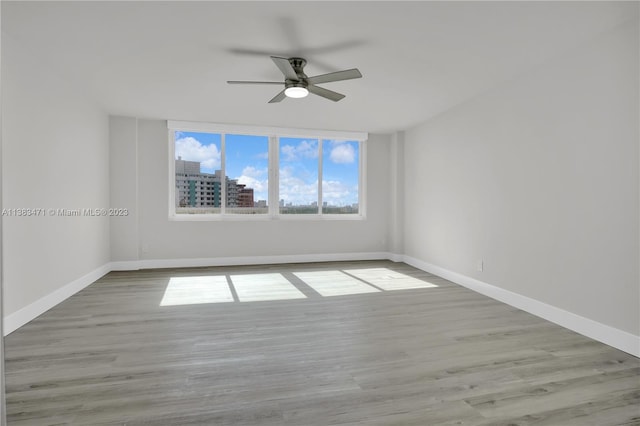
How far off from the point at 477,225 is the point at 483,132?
3.65ft

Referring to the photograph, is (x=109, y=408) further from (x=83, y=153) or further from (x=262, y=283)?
(x=83, y=153)

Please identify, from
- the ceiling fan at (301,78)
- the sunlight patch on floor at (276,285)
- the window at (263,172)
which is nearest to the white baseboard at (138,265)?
the window at (263,172)

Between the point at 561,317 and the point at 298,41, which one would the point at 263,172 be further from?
the point at 561,317

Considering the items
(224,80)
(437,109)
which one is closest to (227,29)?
(224,80)

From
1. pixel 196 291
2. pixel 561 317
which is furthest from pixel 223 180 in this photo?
pixel 561 317

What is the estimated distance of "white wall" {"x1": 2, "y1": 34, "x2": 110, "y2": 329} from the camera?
2.85 metres

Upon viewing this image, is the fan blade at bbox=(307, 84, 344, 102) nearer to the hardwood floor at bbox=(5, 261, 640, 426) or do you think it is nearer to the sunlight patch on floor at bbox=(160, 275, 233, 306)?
the hardwood floor at bbox=(5, 261, 640, 426)

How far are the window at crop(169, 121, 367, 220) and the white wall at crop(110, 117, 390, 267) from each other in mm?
183

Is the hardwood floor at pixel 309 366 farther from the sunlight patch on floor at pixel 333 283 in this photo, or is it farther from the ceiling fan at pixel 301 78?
the ceiling fan at pixel 301 78

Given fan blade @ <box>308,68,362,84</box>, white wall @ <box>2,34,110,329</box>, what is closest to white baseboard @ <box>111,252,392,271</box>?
white wall @ <box>2,34,110,329</box>

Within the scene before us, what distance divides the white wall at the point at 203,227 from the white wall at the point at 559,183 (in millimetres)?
1814

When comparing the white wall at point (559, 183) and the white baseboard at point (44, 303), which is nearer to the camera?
the white wall at point (559, 183)

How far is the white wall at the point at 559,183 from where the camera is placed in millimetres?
2619

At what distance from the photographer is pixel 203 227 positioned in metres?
5.64
